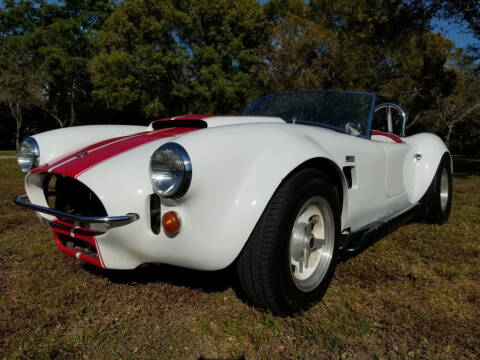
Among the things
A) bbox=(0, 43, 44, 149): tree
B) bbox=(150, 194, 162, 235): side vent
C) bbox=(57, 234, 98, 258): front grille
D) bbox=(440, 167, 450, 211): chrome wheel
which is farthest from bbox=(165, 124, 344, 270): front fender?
bbox=(0, 43, 44, 149): tree

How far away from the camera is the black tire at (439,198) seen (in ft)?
10.2

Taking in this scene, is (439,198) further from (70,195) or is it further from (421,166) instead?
(70,195)

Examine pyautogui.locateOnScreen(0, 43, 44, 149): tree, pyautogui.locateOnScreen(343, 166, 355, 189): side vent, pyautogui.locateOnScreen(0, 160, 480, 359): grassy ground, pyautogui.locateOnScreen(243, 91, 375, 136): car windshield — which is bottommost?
pyautogui.locateOnScreen(0, 160, 480, 359): grassy ground

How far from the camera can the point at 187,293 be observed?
1959 millimetres

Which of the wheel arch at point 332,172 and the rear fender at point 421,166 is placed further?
the rear fender at point 421,166

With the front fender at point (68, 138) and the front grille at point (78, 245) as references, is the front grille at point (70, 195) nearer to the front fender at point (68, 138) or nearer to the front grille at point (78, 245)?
the front grille at point (78, 245)

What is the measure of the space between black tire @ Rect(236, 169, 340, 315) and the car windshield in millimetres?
927

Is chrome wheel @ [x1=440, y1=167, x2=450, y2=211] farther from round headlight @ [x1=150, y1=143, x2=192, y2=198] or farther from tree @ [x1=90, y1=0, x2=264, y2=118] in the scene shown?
tree @ [x1=90, y1=0, x2=264, y2=118]

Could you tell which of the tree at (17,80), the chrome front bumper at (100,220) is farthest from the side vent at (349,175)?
the tree at (17,80)

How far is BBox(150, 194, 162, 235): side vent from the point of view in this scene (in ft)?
4.95

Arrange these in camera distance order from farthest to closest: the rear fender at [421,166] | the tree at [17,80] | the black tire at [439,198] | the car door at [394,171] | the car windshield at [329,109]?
the tree at [17,80] → the black tire at [439,198] → the rear fender at [421,166] → the car windshield at [329,109] → the car door at [394,171]

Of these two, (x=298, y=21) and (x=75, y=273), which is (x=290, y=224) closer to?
Answer: (x=75, y=273)

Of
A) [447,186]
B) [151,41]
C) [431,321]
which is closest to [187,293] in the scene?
[431,321]

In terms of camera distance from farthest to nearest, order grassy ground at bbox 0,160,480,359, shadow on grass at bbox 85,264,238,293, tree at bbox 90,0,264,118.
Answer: tree at bbox 90,0,264,118 < shadow on grass at bbox 85,264,238,293 < grassy ground at bbox 0,160,480,359
